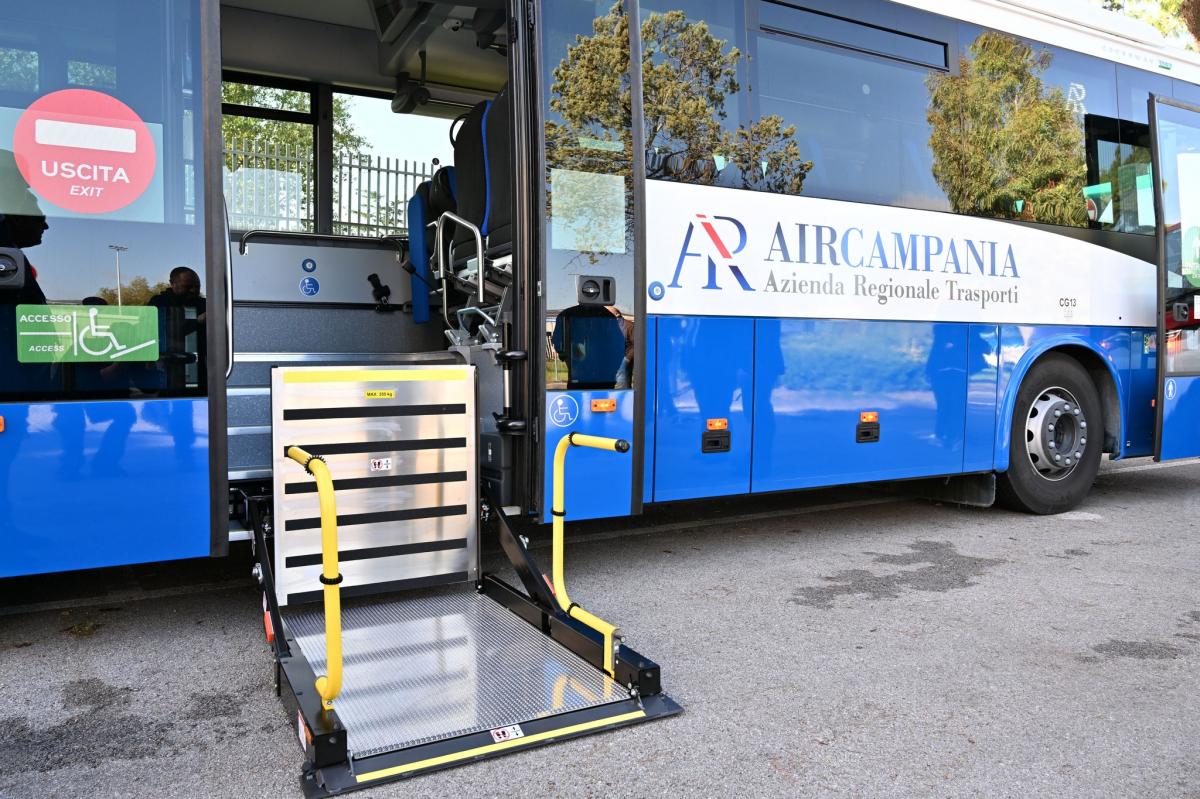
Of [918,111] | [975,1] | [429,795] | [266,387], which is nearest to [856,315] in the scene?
[918,111]

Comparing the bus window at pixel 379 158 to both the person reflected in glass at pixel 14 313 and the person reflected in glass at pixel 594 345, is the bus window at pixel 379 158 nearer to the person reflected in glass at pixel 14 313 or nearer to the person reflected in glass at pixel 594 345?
the person reflected in glass at pixel 594 345

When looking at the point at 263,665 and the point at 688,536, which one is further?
the point at 688,536

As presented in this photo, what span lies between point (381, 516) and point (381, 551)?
0.15 meters

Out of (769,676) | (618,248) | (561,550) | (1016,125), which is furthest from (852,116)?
(769,676)

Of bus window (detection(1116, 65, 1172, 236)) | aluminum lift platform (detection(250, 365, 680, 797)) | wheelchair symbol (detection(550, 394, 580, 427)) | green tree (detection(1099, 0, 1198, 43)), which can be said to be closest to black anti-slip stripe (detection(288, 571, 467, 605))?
aluminum lift platform (detection(250, 365, 680, 797))

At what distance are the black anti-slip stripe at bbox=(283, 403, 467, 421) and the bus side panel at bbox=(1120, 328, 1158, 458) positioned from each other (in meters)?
5.23

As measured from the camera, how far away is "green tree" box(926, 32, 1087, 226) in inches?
225

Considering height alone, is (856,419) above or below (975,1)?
below

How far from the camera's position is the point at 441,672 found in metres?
3.24

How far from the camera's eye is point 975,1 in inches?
228

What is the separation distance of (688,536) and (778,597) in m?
1.36

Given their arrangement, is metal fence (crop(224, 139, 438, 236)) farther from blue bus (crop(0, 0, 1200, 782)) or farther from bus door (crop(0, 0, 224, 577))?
bus door (crop(0, 0, 224, 577))

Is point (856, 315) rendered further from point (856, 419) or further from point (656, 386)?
point (656, 386)

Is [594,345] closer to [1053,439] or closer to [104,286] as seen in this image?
[104,286]
